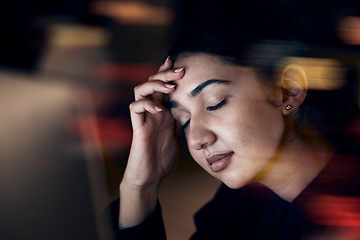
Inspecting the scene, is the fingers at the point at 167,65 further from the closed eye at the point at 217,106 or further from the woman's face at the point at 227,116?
the closed eye at the point at 217,106

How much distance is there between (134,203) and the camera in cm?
74

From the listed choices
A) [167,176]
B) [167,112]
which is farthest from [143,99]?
[167,176]

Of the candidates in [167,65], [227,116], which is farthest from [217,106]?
[167,65]

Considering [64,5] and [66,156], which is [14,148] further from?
[64,5]

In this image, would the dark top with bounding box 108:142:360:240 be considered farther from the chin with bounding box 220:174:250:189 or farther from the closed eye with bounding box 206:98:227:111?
the closed eye with bounding box 206:98:227:111

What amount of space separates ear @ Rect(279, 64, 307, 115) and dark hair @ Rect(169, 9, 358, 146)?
17mm

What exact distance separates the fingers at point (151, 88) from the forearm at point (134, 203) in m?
0.19

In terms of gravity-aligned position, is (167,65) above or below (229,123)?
above

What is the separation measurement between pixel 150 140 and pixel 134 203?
140mm

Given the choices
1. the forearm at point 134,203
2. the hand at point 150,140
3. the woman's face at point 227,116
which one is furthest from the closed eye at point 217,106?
the forearm at point 134,203

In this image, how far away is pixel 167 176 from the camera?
72 cm

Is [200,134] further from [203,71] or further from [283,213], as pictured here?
[283,213]

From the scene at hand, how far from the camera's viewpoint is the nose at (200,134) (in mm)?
639

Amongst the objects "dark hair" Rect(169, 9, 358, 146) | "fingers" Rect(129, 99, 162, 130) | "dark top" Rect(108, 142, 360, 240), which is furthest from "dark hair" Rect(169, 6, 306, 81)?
"dark top" Rect(108, 142, 360, 240)
